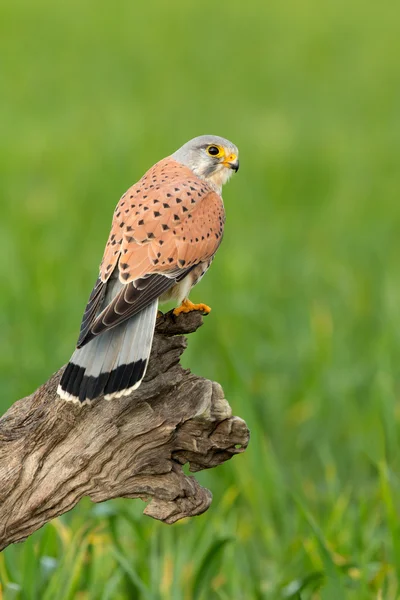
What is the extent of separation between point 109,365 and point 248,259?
208 inches

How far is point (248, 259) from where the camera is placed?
8398 mm

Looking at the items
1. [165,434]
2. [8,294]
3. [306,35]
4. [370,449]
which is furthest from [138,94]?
[165,434]

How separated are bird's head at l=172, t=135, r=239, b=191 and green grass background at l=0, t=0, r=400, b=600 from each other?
3.77 feet

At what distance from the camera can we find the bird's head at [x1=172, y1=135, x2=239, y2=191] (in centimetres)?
411

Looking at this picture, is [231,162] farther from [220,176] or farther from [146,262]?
[146,262]

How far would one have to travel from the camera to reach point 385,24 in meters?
17.8

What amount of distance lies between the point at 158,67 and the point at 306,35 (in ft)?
11.2

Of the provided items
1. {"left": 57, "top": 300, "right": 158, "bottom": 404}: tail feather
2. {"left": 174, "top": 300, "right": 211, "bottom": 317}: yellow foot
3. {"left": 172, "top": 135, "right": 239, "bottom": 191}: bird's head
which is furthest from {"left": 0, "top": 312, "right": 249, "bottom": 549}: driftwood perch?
{"left": 172, "top": 135, "right": 239, "bottom": 191}: bird's head

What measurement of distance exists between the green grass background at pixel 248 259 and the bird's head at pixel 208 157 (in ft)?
3.77

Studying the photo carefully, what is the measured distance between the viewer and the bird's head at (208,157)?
4.11 m

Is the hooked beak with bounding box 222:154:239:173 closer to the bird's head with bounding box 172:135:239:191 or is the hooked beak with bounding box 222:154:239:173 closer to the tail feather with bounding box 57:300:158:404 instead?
the bird's head with bounding box 172:135:239:191

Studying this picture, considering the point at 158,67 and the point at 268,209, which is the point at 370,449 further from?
the point at 158,67

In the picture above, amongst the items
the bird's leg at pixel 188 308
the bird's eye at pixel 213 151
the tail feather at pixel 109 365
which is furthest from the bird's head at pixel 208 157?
the tail feather at pixel 109 365

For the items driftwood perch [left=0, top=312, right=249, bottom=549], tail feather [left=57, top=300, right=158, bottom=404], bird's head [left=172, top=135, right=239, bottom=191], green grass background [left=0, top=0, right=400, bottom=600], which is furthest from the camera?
green grass background [left=0, top=0, right=400, bottom=600]
